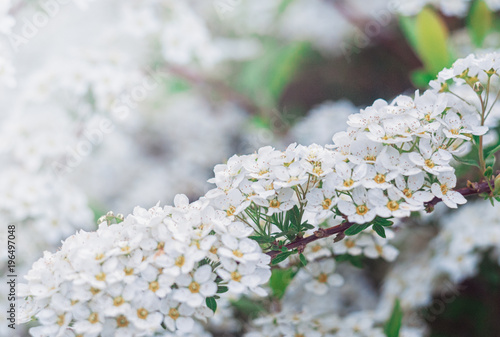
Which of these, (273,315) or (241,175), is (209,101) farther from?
(241,175)

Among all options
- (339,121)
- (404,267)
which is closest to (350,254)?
(404,267)

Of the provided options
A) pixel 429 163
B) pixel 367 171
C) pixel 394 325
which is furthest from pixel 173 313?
pixel 394 325

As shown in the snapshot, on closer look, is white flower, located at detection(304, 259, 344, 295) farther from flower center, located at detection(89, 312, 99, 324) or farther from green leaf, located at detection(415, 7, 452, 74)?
green leaf, located at detection(415, 7, 452, 74)

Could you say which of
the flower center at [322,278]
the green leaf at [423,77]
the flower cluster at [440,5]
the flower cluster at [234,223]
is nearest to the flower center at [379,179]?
the flower cluster at [234,223]

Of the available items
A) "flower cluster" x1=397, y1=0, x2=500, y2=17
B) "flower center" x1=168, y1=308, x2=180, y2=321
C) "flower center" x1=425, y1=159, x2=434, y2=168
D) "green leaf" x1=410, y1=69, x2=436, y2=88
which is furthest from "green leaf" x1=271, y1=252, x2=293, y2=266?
"flower cluster" x1=397, y1=0, x2=500, y2=17

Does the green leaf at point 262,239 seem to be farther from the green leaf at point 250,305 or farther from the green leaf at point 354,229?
the green leaf at point 250,305

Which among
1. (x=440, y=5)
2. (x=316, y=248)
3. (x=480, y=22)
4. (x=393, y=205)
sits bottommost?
(x=393, y=205)

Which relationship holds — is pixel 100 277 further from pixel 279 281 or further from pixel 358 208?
pixel 279 281
